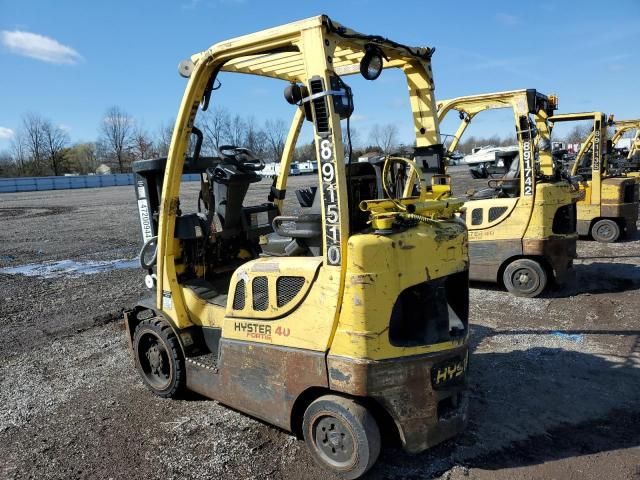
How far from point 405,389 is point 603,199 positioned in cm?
1025

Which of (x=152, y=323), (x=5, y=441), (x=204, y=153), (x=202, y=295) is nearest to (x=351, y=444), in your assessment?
(x=202, y=295)

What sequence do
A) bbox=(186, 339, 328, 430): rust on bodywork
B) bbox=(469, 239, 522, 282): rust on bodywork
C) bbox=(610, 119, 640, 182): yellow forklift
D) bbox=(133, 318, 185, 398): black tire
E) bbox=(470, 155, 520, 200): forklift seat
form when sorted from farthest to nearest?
1. bbox=(610, 119, 640, 182): yellow forklift
2. bbox=(470, 155, 520, 200): forklift seat
3. bbox=(469, 239, 522, 282): rust on bodywork
4. bbox=(133, 318, 185, 398): black tire
5. bbox=(186, 339, 328, 430): rust on bodywork

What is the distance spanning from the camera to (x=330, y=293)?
2.91 meters

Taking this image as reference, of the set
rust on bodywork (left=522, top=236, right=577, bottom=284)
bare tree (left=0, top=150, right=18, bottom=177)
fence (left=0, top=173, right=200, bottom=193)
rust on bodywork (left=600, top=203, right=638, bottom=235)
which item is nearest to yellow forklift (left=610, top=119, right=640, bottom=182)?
rust on bodywork (left=600, top=203, right=638, bottom=235)

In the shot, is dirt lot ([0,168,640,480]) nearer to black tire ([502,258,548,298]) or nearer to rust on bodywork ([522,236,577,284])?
black tire ([502,258,548,298])

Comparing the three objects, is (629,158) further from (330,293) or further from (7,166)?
(7,166)

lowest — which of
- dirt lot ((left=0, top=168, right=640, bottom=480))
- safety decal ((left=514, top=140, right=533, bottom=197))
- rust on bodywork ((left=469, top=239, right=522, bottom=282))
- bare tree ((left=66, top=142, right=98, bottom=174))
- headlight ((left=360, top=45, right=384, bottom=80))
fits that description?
dirt lot ((left=0, top=168, right=640, bottom=480))

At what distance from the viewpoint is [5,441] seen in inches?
148

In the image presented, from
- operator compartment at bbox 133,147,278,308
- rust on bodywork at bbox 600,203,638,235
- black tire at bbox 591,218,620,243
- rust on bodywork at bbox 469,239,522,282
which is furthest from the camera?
black tire at bbox 591,218,620,243

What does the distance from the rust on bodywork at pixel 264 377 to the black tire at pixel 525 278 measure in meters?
5.01

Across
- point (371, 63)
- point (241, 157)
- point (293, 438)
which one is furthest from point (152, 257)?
point (371, 63)

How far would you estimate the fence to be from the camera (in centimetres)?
4734

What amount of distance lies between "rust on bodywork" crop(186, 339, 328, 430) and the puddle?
6.87 meters

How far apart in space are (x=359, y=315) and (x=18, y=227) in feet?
58.0
